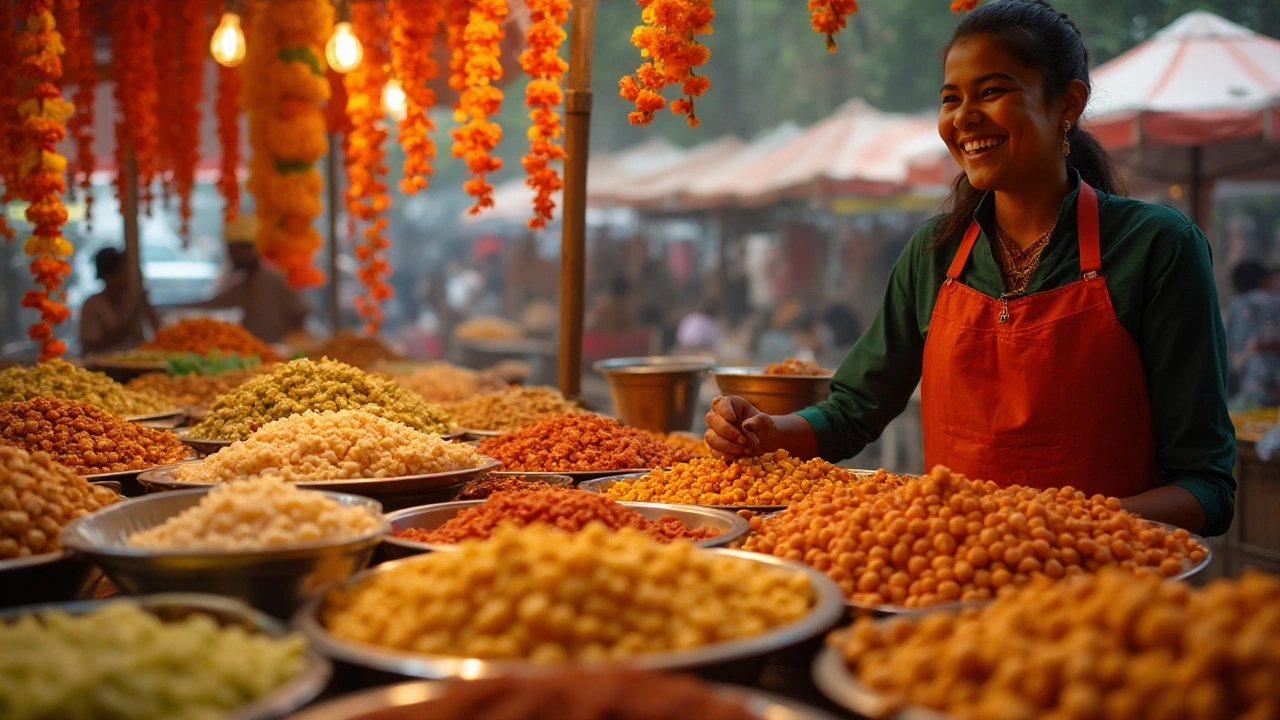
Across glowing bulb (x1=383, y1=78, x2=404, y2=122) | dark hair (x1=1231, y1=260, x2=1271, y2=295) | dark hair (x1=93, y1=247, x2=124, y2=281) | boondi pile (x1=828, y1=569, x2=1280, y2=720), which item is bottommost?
boondi pile (x1=828, y1=569, x2=1280, y2=720)

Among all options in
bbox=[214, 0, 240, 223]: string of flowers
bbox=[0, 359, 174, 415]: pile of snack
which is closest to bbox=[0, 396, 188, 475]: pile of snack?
bbox=[0, 359, 174, 415]: pile of snack

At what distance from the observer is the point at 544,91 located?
10.8 feet

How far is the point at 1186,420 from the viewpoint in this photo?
2162 mm

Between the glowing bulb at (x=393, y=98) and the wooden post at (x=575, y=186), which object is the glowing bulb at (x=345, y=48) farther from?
the wooden post at (x=575, y=186)

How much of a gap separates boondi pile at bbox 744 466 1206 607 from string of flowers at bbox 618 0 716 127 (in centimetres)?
119

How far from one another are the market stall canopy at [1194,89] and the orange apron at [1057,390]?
3358mm

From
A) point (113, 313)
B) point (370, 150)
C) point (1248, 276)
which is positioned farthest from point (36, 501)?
point (1248, 276)

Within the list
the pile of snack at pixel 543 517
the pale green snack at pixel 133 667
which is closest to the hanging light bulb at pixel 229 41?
the pile of snack at pixel 543 517

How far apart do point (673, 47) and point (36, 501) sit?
5.55 ft

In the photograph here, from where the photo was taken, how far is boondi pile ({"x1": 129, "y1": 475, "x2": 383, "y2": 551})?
148cm

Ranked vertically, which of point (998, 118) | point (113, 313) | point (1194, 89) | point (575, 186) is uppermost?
point (1194, 89)

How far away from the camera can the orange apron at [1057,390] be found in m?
2.20

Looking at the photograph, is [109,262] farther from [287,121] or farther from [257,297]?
[287,121]

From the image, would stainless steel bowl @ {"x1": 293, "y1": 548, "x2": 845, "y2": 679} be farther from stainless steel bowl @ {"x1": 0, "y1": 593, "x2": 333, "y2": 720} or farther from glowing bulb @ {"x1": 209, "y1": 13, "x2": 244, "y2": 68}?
glowing bulb @ {"x1": 209, "y1": 13, "x2": 244, "y2": 68}
